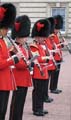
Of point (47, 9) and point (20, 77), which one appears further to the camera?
point (47, 9)

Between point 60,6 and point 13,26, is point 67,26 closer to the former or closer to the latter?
point 60,6

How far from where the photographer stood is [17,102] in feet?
20.4

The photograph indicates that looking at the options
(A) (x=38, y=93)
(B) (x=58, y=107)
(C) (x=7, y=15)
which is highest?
(C) (x=7, y=15)

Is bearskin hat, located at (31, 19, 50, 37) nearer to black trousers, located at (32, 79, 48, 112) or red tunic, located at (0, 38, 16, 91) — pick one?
black trousers, located at (32, 79, 48, 112)

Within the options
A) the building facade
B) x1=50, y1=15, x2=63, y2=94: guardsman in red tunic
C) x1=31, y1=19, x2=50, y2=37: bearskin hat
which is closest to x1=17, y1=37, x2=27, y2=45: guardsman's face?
x1=31, y1=19, x2=50, y2=37: bearskin hat

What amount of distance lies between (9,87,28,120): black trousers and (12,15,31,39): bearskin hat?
66cm

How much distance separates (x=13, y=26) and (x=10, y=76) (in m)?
0.82

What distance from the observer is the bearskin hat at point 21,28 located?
6.27 metres

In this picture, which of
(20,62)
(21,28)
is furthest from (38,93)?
(20,62)

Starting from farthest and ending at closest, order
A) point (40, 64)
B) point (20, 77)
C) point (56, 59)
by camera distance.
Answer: point (56, 59) → point (40, 64) → point (20, 77)

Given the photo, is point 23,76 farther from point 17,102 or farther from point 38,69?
point 38,69

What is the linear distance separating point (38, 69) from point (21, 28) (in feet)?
3.56

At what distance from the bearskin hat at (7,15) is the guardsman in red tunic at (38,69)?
1.27 meters

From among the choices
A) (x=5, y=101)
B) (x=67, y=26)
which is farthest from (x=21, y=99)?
(x=67, y=26)
